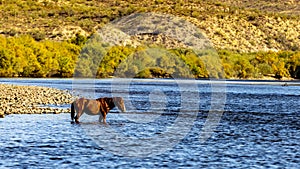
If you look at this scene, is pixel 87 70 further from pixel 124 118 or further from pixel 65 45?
pixel 124 118

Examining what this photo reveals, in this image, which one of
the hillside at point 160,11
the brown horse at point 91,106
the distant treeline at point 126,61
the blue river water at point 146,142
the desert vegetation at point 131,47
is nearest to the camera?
the blue river water at point 146,142

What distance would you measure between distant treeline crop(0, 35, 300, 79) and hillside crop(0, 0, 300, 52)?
32.4 ft

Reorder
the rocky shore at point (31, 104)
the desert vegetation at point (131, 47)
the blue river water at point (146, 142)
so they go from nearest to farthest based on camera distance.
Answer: the blue river water at point (146, 142), the rocky shore at point (31, 104), the desert vegetation at point (131, 47)

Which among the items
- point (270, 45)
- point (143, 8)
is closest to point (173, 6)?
point (143, 8)

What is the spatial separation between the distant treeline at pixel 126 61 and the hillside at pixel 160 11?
987 cm

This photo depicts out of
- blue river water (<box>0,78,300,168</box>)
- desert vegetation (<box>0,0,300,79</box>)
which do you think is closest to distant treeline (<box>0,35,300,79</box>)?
desert vegetation (<box>0,0,300,79</box>)

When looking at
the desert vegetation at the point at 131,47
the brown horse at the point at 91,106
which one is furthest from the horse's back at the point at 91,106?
the desert vegetation at the point at 131,47

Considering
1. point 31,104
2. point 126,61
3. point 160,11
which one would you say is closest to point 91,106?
point 31,104

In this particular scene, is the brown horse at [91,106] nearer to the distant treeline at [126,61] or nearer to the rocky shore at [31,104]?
the rocky shore at [31,104]

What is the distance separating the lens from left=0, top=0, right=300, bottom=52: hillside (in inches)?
6678

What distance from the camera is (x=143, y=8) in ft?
608

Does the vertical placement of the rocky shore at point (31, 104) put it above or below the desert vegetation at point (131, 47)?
below

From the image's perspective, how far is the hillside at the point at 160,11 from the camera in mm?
169625

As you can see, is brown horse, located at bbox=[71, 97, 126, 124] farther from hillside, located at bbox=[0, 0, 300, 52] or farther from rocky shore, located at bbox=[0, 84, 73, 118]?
hillside, located at bbox=[0, 0, 300, 52]
